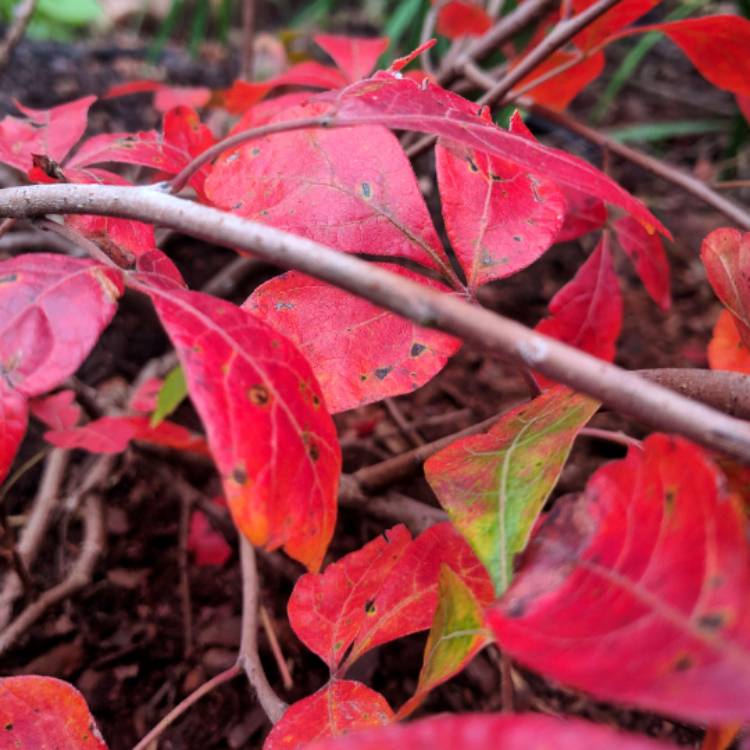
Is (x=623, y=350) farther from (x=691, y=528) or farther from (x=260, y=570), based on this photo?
(x=691, y=528)

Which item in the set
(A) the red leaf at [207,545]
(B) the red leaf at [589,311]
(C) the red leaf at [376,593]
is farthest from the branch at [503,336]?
(A) the red leaf at [207,545]

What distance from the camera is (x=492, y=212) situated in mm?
564

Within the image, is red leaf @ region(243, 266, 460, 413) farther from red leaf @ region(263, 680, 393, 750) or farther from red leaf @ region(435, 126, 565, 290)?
red leaf @ region(263, 680, 393, 750)

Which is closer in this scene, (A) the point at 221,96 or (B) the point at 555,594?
(B) the point at 555,594

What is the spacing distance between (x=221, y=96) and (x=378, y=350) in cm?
96

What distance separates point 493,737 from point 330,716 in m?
0.26

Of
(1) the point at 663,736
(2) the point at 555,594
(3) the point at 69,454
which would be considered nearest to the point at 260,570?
(3) the point at 69,454

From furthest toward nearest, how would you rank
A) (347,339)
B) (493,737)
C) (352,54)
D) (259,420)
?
(352,54) < (347,339) < (259,420) < (493,737)

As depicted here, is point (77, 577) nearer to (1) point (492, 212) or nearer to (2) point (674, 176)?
(1) point (492, 212)

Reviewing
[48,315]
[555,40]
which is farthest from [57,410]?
[555,40]

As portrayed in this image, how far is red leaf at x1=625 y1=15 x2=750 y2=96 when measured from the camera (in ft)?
2.20

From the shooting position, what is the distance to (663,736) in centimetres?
79

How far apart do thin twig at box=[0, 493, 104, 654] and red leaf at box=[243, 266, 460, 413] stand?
1.66 feet

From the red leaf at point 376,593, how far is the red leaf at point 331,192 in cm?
22
